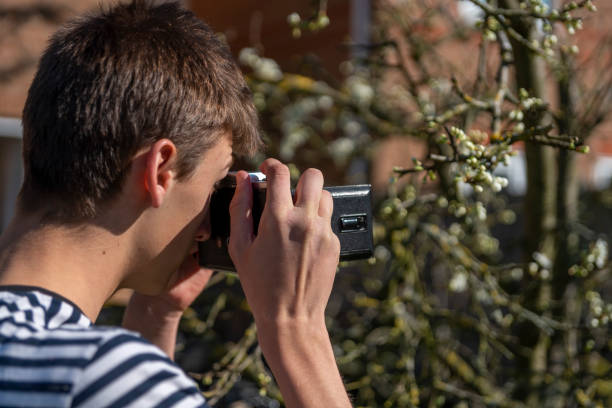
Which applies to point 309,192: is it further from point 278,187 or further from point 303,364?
point 303,364

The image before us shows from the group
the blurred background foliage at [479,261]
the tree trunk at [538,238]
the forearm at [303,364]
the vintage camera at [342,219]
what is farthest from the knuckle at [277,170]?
the tree trunk at [538,238]

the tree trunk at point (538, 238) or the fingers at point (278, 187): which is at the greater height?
the fingers at point (278, 187)

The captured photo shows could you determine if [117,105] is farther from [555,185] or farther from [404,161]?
[404,161]

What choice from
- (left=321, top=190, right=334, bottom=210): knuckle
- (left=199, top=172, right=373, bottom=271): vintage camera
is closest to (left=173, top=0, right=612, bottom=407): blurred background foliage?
(left=199, top=172, right=373, bottom=271): vintage camera

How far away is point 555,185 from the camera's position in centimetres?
291

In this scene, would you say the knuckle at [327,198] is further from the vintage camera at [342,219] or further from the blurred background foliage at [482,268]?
the blurred background foliage at [482,268]

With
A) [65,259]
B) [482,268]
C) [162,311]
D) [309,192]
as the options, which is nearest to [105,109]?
[65,259]

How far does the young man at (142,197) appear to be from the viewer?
120cm

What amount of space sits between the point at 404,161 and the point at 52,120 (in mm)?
4748

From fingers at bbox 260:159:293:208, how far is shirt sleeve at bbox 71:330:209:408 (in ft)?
Answer: 1.25

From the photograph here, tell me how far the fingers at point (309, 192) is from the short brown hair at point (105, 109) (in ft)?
0.68

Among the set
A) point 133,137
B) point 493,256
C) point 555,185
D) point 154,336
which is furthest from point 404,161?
point 133,137

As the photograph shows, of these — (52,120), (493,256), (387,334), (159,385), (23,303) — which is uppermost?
(52,120)

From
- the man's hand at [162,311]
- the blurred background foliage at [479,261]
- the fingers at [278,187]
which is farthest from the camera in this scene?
the blurred background foliage at [479,261]
